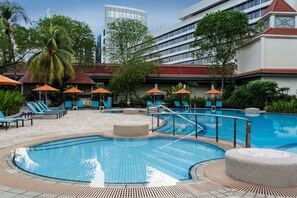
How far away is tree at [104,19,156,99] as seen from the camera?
3084cm

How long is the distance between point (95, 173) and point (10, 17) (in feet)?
89.2

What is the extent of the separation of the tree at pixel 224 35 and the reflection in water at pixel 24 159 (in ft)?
82.6

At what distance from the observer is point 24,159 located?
707 cm

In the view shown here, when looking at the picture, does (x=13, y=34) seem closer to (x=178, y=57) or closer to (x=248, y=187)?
(x=248, y=187)

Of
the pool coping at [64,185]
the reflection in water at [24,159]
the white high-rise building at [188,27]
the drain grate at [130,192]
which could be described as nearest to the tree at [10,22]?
the reflection in water at [24,159]

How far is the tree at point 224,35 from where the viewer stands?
1147 inches

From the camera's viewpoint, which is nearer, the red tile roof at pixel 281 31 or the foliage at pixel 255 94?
the foliage at pixel 255 94

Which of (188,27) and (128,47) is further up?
(188,27)

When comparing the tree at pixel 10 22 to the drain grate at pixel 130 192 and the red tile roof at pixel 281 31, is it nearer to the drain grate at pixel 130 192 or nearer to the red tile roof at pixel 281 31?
the red tile roof at pixel 281 31

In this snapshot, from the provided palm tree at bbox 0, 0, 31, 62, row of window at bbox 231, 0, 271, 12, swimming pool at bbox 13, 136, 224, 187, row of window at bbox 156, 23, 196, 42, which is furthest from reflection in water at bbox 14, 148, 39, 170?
row of window at bbox 156, 23, 196, 42

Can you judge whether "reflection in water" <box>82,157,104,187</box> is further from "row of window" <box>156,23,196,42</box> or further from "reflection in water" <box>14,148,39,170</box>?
"row of window" <box>156,23,196,42</box>

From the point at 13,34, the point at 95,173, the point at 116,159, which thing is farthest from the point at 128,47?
the point at 95,173

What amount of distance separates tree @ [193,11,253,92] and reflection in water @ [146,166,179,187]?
25388 millimetres

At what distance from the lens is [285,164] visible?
4.67 metres
